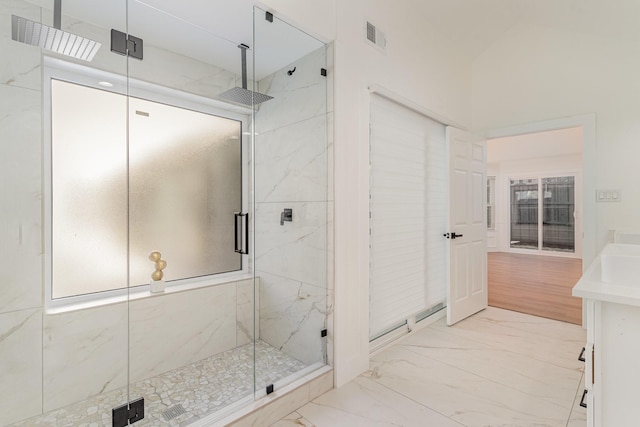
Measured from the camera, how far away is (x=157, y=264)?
2.56 metres

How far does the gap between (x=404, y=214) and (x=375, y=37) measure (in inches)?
61.4

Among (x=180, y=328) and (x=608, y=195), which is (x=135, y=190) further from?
(x=608, y=195)

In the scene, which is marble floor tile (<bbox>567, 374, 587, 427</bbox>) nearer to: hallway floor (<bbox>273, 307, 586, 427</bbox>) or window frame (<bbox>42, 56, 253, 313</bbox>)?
hallway floor (<bbox>273, 307, 586, 427</bbox>)

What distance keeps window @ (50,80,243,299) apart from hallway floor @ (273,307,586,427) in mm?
1528

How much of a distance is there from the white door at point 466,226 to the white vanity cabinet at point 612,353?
213cm

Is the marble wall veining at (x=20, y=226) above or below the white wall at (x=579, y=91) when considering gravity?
below

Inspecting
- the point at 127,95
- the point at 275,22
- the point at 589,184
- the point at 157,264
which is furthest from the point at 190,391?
the point at 589,184

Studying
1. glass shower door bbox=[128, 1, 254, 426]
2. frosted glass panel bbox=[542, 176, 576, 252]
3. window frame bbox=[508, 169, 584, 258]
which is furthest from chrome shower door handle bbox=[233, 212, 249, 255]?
frosted glass panel bbox=[542, 176, 576, 252]

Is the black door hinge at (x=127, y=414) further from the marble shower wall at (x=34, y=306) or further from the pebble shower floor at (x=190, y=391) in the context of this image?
the marble shower wall at (x=34, y=306)

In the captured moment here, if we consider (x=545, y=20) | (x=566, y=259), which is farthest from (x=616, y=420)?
(x=566, y=259)

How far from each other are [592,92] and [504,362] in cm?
285

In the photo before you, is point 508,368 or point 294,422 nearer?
point 294,422

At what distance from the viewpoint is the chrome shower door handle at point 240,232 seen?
279 centimetres

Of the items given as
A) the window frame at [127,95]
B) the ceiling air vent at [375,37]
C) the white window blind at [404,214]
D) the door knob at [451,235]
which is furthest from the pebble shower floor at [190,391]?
the ceiling air vent at [375,37]
